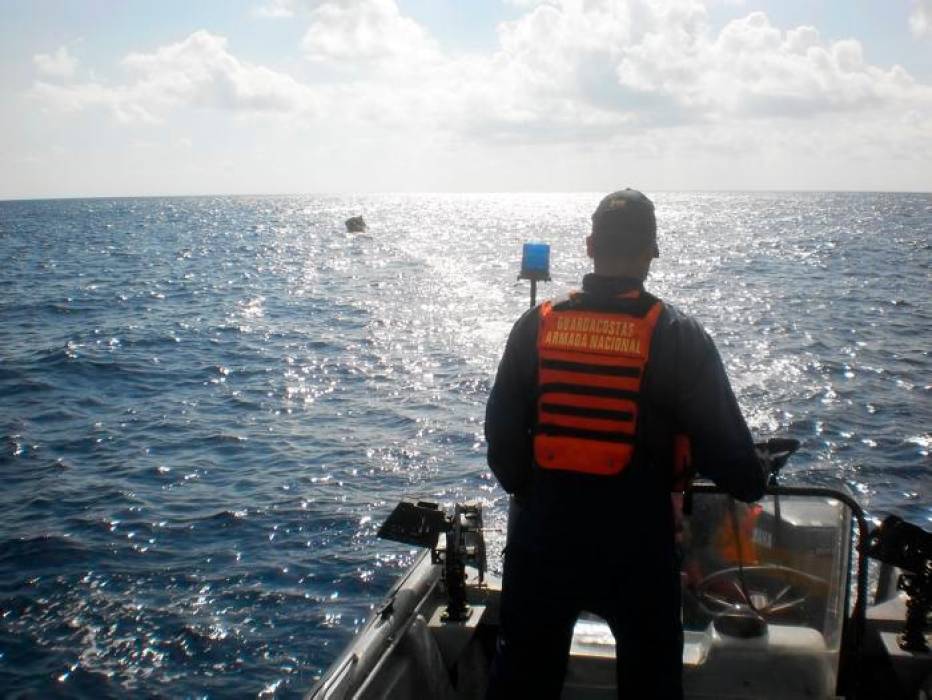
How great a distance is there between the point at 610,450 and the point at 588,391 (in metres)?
0.22

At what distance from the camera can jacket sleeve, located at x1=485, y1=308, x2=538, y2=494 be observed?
314cm

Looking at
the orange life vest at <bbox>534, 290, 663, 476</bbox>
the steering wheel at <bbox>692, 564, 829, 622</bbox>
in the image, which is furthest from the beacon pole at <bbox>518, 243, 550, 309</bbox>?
the steering wheel at <bbox>692, 564, 829, 622</bbox>

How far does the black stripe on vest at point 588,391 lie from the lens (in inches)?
117

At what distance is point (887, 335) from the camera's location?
83.5ft

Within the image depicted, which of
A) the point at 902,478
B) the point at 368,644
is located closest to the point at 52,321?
the point at 902,478

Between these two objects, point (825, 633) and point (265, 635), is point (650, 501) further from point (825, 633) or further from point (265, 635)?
point (265, 635)

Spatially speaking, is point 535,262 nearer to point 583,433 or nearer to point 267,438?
point 583,433

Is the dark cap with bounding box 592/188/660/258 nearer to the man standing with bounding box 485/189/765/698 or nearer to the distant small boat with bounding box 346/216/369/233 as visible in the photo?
the man standing with bounding box 485/189/765/698

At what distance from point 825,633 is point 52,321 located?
3002cm

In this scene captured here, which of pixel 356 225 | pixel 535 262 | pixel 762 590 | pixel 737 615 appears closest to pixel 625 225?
Answer: pixel 535 262

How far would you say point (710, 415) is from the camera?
2.87 metres

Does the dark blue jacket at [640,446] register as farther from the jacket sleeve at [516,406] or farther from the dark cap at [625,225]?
the dark cap at [625,225]

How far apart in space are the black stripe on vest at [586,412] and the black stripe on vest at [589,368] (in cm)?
13

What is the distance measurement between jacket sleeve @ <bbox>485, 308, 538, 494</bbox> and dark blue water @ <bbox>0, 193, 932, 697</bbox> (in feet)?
18.7
